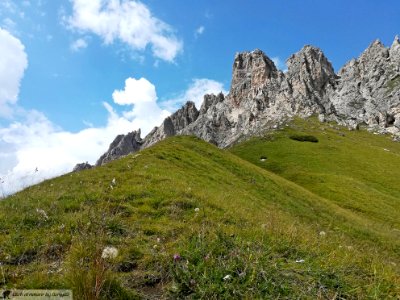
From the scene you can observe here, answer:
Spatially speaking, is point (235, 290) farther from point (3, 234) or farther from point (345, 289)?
point (3, 234)

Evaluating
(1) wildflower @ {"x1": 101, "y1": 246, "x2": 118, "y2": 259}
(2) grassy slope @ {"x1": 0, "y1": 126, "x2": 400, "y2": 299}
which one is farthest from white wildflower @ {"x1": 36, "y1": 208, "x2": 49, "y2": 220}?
(1) wildflower @ {"x1": 101, "y1": 246, "x2": 118, "y2": 259}

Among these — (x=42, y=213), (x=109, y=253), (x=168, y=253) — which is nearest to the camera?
(x=109, y=253)

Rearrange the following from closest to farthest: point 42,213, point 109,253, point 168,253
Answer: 1. point 109,253
2. point 168,253
3. point 42,213

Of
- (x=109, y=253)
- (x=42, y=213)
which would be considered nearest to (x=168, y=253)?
(x=109, y=253)

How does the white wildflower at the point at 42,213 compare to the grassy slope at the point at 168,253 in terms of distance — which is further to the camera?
the white wildflower at the point at 42,213

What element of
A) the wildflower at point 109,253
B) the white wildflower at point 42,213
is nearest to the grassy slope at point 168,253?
the white wildflower at point 42,213

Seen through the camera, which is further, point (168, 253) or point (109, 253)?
point (168, 253)

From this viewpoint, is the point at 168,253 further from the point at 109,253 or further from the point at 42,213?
the point at 42,213

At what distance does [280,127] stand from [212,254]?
349 feet

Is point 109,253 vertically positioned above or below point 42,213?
below

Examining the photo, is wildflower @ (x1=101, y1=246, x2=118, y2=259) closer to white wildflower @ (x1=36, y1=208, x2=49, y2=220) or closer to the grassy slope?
the grassy slope

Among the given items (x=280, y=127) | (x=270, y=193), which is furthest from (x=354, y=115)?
(x=270, y=193)

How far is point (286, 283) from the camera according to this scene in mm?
6281

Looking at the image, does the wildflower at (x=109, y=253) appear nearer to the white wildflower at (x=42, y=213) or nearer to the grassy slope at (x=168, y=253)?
the grassy slope at (x=168, y=253)
